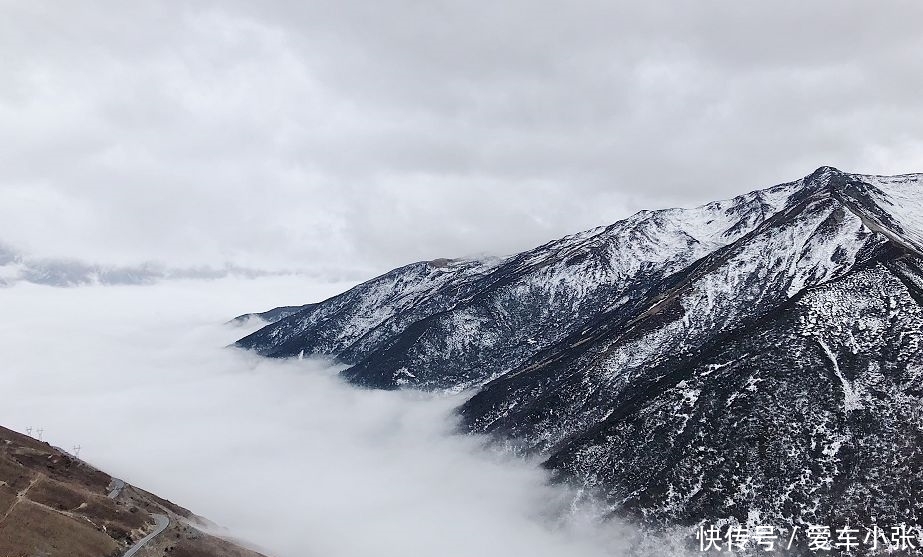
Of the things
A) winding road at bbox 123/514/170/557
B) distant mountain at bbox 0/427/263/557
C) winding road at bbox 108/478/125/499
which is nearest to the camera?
distant mountain at bbox 0/427/263/557

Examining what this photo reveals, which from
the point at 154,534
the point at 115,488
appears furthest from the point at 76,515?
the point at 115,488

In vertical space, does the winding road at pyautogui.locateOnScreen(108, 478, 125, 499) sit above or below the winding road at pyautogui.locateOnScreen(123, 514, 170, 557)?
above

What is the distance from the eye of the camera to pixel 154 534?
354 feet

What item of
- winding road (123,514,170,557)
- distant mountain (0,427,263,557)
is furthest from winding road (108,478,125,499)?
winding road (123,514,170,557)

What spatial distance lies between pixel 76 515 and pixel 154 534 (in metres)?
14.2

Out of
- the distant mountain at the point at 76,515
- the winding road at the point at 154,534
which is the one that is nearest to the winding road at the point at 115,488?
the distant mountain at the point at 76,515

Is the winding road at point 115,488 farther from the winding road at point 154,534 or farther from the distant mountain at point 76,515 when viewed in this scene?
the winding road at point 154,534

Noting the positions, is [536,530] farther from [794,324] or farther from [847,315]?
[847,315]

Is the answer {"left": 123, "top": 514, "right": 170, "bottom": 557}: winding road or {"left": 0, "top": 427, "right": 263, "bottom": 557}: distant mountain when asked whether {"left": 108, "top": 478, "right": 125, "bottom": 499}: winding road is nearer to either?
{"left": 0, "top": 427, "right": 263, "bottom": 557}: distant mountain

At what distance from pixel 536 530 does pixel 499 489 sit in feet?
105

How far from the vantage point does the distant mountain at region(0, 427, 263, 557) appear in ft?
293

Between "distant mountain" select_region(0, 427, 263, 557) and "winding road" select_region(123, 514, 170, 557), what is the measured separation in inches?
7.2

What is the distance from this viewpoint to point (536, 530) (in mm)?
162500

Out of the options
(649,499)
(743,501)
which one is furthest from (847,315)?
(649,499)
